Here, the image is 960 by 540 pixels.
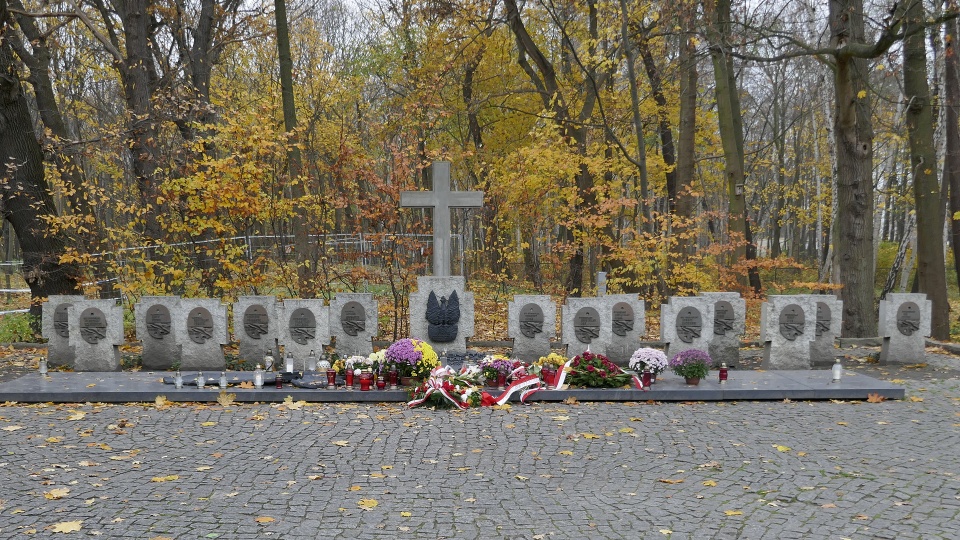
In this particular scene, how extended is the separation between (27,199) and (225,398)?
25.7 ft

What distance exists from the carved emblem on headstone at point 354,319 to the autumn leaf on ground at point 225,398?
2303 mm

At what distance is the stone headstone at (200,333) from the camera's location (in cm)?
1062

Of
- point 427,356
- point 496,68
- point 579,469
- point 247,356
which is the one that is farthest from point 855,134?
point 496,68

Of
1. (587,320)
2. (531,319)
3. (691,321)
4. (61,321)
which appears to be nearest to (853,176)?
(691,321)

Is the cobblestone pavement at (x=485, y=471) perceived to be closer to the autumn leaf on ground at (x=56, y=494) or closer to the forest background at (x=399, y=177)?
the autumn leaf on ground at (x=56, y=494)

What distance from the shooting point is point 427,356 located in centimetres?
934

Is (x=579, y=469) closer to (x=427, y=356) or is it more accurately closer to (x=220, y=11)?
(x=427, y=356)

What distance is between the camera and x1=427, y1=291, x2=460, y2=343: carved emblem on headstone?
35.5 ft

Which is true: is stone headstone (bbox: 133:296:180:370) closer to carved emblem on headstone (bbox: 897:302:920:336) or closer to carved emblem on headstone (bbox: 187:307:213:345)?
carved emblem on headstone (bbox: 187:307:213:345)

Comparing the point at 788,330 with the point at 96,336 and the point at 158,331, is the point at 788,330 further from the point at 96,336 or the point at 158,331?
the point at 96,336

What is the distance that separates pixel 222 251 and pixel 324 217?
2.03 meters

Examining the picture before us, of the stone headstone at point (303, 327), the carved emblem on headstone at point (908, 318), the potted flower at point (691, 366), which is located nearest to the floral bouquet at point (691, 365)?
the potted flower at point (691, 366)

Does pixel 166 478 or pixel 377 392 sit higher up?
pixel 377 392

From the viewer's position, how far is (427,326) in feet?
36.0
